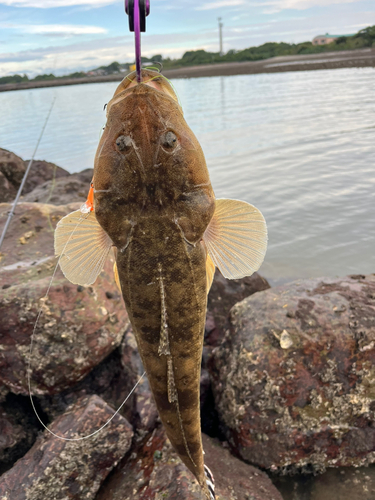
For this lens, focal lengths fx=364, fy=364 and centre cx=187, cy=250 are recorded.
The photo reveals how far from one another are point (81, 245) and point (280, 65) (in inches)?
2444

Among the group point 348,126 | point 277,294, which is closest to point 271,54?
point 348,126

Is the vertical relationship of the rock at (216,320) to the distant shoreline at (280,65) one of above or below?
below

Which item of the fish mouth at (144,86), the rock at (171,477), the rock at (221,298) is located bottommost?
the rock at (171,477)

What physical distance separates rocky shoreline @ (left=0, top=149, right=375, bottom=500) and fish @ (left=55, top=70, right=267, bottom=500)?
1322mm

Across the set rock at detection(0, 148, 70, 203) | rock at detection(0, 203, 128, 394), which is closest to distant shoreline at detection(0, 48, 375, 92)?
rock at detection(0, 148, 70, 203)

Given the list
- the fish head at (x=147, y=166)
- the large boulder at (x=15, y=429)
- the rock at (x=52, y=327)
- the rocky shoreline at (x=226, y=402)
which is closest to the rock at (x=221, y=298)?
the rocky shoreline at (x=226, y=402)

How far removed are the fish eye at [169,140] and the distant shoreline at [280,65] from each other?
13.6 metres

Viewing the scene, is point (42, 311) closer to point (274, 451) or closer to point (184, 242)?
point (184, 242)

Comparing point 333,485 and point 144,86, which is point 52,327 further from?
point 333,485

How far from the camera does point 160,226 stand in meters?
1.79

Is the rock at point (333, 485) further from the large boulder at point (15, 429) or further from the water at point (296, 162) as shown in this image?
the water at point (296, 162)

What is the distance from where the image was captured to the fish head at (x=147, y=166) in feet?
5.72

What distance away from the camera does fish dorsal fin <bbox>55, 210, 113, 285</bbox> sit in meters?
2.07

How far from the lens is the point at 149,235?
1.79 metres
